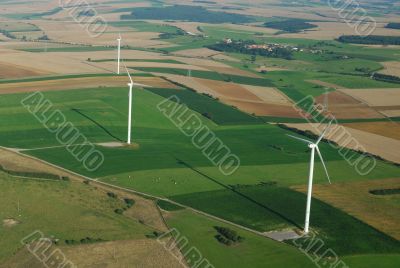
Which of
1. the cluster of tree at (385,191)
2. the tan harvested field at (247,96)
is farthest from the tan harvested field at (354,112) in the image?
the cluster of tree at (385,191)

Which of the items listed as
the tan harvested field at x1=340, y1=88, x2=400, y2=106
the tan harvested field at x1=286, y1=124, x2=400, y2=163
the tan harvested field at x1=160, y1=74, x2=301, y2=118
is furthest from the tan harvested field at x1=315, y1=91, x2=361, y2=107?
the tan harvested field at x1=286, y1=124, x2=400, y2=163

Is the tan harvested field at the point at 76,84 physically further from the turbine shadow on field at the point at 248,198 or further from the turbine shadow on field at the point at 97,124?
the turbine shadow on field at the point at 248,198

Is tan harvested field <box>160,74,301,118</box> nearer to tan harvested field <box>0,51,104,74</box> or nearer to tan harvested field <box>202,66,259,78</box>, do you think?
tan harvested field <box>202,66,259,78</box>

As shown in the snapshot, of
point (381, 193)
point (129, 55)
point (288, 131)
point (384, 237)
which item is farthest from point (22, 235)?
point (129, 55)

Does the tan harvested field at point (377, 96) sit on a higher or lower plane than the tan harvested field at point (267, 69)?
higher

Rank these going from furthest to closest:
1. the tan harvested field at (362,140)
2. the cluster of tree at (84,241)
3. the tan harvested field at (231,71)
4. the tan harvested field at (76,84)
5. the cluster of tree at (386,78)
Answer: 1. the tan harvested field at (231,71)
2. the cluster of tree at (386,78)
3. the tan harvested field at (76,84)
4. the tan harvested field at (362,140)
5. the cluster of tree at (84,241)

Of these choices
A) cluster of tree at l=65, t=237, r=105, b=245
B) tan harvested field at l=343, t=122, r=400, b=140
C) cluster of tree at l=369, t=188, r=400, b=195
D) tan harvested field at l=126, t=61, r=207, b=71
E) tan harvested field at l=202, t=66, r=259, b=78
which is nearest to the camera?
cluster of tree at l=65, t=237, r=105, b=245

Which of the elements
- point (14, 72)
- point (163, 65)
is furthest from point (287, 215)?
point (163, 65)
